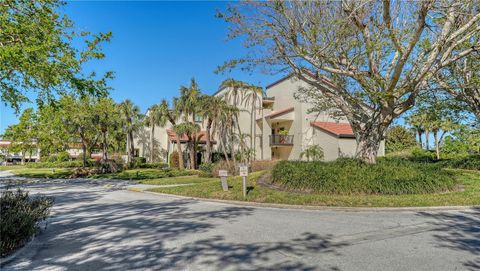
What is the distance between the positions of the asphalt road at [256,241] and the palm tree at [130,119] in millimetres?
29229

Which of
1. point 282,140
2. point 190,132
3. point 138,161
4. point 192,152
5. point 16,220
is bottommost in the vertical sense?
point 16,220

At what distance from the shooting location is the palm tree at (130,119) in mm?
37031

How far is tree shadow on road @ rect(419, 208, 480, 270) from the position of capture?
5441mm

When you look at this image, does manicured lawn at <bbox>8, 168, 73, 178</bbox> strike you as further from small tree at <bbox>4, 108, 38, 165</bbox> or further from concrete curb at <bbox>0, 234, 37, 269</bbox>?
concrete curb at <bbox>0, 234, 37, 269</bbox>

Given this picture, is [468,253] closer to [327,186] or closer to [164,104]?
[327,186]

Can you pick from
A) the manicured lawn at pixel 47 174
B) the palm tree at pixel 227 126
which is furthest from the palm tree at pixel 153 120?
the manicured lawn at pixel 47 174

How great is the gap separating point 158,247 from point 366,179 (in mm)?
9064

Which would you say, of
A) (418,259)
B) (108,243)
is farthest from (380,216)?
(108,243)

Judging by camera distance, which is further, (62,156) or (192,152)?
(62,156)

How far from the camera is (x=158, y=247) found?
18.4 ft

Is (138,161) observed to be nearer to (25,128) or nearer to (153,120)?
(153,120)

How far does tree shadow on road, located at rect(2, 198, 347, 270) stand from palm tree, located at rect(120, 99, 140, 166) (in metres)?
30.1

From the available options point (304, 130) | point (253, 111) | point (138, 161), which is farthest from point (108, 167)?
point (304, 130)

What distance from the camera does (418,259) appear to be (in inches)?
193
